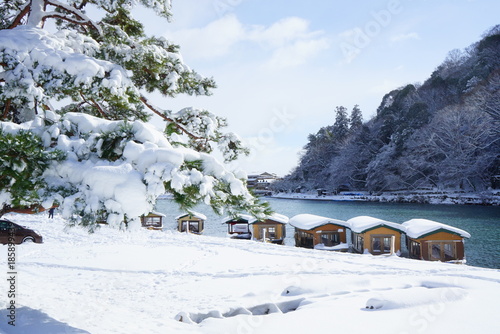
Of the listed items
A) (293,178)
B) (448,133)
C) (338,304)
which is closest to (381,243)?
(338,304)

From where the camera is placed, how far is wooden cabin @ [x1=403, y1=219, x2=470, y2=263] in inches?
736

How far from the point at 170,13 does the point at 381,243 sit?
1988 centimetres

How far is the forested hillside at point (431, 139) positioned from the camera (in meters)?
42.9

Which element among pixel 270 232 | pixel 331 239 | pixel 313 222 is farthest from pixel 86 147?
pixel 270 232

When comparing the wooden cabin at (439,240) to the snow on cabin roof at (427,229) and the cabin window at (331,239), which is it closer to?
the snow on cabin roof at (427,229)

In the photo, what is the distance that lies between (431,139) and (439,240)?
1312 inches

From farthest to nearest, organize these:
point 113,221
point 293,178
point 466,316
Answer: point 293,178
point 466,316
point 113,221

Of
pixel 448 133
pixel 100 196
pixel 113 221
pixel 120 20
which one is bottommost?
pixel 113 221

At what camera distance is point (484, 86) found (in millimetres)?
44719

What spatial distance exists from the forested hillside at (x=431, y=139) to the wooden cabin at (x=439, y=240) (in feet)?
98.2

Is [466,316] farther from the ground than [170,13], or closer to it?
closer to it

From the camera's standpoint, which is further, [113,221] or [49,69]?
[49,69]

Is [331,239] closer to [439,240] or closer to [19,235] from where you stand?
[439,240]

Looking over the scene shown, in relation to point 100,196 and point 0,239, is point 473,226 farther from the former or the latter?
point 0,239
